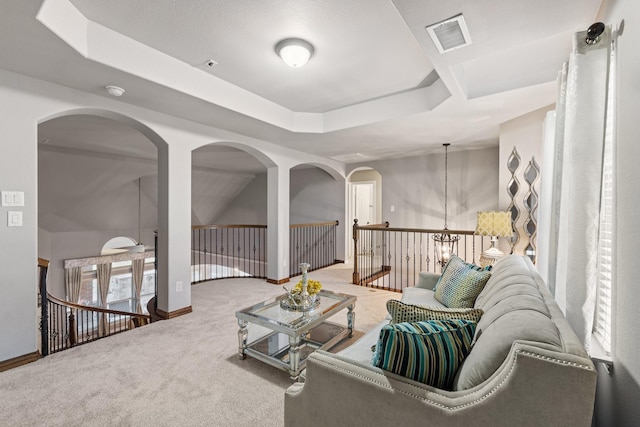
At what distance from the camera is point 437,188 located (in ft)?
19.4

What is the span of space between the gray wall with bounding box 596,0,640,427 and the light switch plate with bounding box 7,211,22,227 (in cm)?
377

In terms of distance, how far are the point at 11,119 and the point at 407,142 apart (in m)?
4.60

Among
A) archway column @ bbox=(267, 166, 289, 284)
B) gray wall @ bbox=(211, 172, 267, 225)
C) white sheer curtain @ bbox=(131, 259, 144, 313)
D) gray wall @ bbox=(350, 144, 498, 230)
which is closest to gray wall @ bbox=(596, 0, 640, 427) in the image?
archway column @ bbox=(267, 166, 289, 284)

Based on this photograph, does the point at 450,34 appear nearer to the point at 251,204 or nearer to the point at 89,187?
the point at 89,187

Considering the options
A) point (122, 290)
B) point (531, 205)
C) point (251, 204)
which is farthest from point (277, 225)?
point (122, 290)

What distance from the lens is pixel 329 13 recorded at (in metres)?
1.98

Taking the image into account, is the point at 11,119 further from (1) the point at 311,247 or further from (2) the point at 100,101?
(1) the point at 311,247

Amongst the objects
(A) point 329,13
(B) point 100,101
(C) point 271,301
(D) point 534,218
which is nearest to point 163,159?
(B) point 100,101

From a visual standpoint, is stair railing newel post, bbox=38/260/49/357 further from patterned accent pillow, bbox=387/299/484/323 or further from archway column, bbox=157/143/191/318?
patterned accent pillow, bbox=387/299/484/323

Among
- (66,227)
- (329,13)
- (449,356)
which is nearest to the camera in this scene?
(449,356)

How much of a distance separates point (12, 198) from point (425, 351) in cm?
317

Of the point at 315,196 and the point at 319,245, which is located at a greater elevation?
the point at 315,196

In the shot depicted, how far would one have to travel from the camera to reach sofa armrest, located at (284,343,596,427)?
31.8 inches

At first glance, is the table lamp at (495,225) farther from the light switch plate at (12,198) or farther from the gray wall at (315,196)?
the light switch plate at (12,198)
